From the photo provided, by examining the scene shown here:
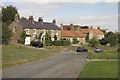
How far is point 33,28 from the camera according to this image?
105250 millimetres

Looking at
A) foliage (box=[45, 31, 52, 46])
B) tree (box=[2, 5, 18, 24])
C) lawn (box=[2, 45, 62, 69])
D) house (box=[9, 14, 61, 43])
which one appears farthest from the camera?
tree (box=[2, 5, 18, 24])

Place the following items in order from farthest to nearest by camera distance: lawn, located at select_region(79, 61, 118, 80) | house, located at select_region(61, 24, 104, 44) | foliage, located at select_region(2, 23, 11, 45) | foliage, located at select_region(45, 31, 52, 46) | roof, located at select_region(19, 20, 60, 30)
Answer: house, located at select_region(61, 24, 104, 44) < roof, located at select_region(19, 20, 60, 30) < foliage, located at select_region(45, 31, 52, 46) < foliage, located at select_region(2, 23, 11, 45) < lawn, located at select_region(79, 61, 118, 80)

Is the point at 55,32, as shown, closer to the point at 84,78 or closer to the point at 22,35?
the point at 22,35

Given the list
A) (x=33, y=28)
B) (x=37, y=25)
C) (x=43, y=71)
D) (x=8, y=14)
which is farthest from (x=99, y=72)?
(x=8, y=14)

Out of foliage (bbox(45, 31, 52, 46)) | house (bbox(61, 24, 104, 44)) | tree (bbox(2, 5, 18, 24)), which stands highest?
tree (bbox(2, 5, 18, 24))

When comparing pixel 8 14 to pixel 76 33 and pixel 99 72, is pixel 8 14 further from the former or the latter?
pixel 99 72

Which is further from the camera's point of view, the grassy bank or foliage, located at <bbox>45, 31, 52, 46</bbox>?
foliage, located at <bbox>45, 31, 52, 46</bbox>

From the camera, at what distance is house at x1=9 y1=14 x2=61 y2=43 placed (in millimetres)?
100500

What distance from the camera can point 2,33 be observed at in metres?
77.4

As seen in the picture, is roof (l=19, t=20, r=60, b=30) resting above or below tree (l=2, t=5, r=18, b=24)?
below

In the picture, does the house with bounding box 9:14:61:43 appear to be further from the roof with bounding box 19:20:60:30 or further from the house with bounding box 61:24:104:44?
the house with bounding box 61:24:104:44

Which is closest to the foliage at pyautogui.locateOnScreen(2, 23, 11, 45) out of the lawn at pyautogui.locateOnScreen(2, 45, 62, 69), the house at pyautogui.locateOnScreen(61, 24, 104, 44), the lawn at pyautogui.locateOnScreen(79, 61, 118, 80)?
the lawn at pyautogui.locateOnScreen(2, 45, 62, 69)

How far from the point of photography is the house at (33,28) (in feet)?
330

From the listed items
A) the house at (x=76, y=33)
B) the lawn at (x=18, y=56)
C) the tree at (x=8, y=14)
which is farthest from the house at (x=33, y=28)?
the lawn at (x=18, y=56)
